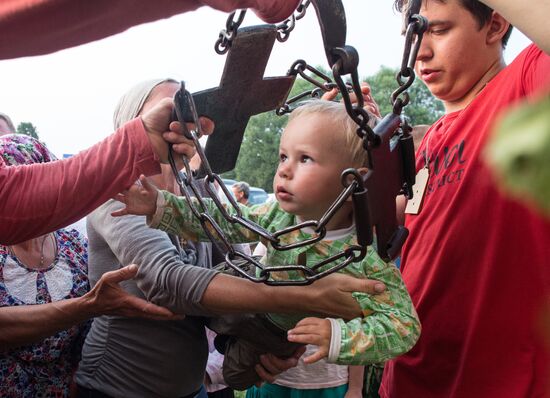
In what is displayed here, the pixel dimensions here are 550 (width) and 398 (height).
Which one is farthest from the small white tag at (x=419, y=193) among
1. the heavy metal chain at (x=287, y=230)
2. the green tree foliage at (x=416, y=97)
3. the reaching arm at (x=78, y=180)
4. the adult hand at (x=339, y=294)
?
the green tree foliage at (x=416, y=97)

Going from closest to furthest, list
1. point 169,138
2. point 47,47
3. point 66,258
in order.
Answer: point 47,47, point 169,138, point 66,258

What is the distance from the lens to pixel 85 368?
6.38 feet

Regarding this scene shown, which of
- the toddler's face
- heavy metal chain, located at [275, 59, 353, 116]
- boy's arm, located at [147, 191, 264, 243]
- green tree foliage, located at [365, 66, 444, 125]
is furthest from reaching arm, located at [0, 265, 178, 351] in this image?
green tree foliage, located at [365, 66, 444, 125]

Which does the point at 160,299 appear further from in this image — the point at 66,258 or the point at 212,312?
the point at 66,258

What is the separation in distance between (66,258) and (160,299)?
2.01 feet

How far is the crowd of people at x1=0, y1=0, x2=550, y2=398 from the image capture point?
139 centimetres

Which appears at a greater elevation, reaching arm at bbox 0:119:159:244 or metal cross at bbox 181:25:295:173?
metal cross at bbox 181:25:295:173

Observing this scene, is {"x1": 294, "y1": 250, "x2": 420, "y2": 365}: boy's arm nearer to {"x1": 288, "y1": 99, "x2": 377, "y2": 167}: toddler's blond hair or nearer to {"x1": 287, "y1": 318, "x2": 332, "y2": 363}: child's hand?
{"x1": 287, "y1": 318, "x2": 332, "y2": 363}: child's hand

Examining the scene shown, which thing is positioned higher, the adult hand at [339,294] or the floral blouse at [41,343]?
the adult hand at [339,294]

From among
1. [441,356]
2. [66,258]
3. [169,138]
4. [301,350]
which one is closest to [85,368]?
[66,258]

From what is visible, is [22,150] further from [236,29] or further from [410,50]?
[410,50]

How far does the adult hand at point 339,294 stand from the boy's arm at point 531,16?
808 millimetres

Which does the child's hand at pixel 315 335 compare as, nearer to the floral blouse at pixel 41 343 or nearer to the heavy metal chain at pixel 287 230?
the heavy metal chain at pixel 287 230

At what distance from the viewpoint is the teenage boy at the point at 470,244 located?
1.37m
